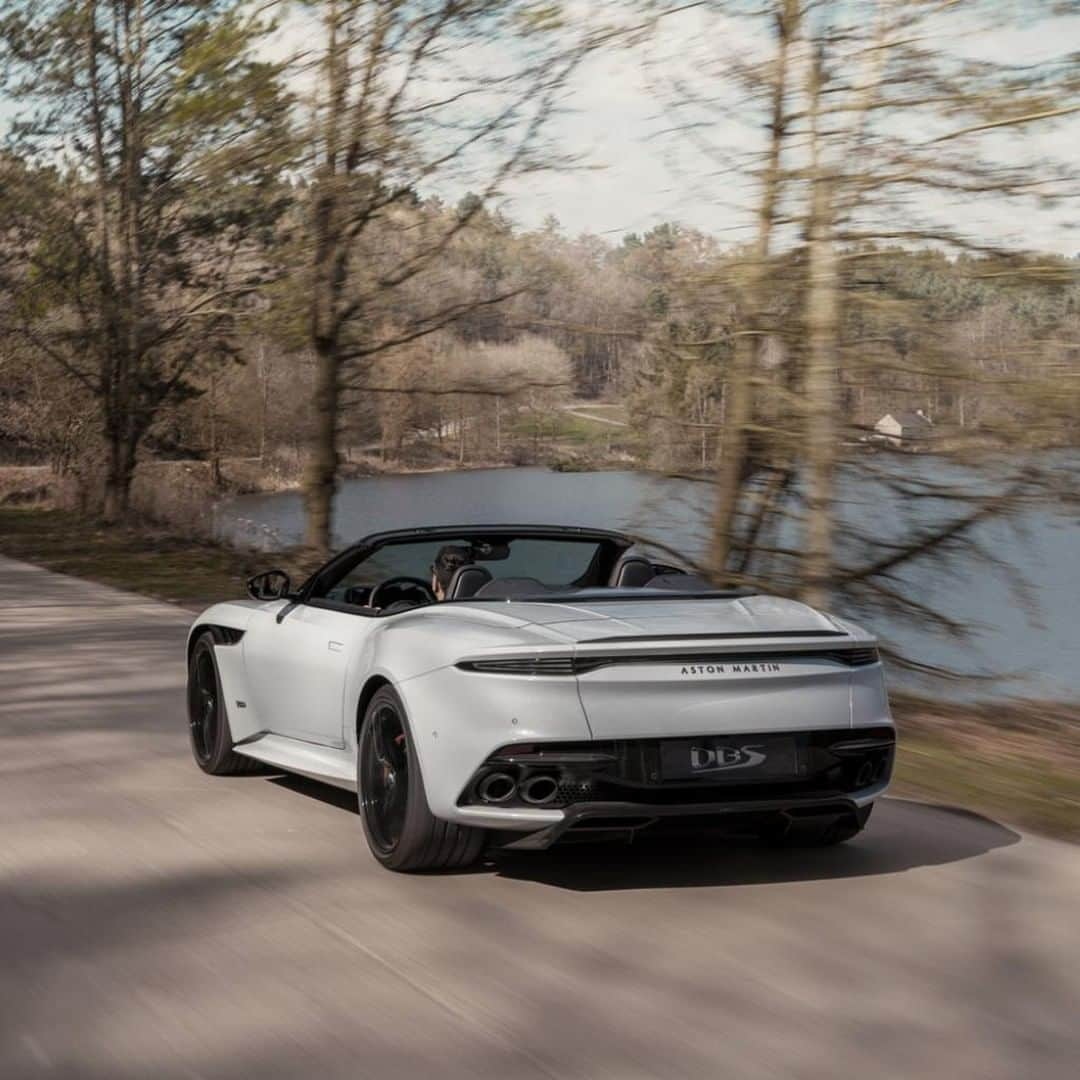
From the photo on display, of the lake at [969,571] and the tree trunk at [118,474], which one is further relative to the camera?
the tree trunk at [118,474]

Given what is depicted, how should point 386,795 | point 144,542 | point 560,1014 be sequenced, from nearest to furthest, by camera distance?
1. point 560,1014
2. point 386,795
3. point 144,542

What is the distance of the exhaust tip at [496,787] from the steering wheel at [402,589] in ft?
5.70

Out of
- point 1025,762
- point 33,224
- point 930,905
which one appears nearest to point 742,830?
point 930,905

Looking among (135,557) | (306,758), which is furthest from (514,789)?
(135,557)

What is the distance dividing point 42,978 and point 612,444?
994cm

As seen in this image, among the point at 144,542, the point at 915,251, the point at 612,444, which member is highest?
the point at 915,251

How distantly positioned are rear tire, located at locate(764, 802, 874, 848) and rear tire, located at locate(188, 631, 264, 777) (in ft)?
8.59

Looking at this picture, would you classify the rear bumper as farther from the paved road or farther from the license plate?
the paved road

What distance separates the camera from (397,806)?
603 centimetres

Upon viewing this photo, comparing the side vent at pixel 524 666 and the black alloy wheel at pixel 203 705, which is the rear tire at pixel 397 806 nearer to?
the side vent at pixel 524 666

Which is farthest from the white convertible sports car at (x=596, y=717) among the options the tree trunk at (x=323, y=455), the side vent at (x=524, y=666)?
the tree trunk at (x=323, y=455)

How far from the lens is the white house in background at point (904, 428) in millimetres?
12180

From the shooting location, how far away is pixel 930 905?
18.3ft

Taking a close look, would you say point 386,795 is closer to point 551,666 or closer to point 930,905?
point 551,666
